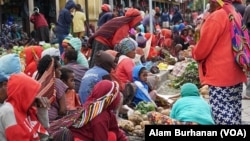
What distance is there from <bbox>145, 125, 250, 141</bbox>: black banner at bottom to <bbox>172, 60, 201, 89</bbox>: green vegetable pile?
19.5 feet

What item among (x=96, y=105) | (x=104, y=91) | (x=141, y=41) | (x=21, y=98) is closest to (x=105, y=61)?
(x=104, y=91)

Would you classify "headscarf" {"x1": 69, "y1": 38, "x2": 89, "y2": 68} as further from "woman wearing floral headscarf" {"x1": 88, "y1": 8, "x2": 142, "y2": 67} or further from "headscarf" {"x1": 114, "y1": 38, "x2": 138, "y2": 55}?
"headscarf" {"x1": 114, "y1": 38, "x2": 138, "y2": 55}

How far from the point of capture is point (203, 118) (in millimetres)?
5945

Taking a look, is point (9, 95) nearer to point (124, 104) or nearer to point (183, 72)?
point (124, 104)

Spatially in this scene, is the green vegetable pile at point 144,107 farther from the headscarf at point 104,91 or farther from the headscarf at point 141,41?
the headscarf at point 141,41

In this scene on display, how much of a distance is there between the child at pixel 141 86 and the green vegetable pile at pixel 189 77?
262cm

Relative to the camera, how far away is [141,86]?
805 centimetres

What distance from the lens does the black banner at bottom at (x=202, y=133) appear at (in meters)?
4.84

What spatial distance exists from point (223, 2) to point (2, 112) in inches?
112

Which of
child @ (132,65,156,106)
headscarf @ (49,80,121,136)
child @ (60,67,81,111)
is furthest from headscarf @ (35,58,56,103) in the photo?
child @ (132,65,156,106)

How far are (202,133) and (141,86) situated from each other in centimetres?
322

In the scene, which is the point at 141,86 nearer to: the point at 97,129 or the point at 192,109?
the point at 192,109

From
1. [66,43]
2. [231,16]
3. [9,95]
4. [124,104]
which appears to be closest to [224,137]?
[231,16]

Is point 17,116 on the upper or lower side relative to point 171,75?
upper
